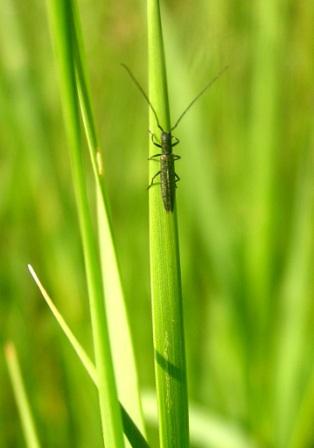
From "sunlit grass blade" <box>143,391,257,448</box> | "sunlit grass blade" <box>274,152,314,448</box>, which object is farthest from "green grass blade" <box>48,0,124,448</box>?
"sunlit grass blade" <box>274,152,314,448</box>

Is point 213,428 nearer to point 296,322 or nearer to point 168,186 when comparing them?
point 296,322

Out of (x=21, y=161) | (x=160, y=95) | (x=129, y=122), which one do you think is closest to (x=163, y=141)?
(x=160, y=95)

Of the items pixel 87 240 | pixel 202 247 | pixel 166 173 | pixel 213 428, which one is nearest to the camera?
pixel 87 240

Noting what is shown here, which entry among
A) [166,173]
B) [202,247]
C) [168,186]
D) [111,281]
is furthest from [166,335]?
[202,247]

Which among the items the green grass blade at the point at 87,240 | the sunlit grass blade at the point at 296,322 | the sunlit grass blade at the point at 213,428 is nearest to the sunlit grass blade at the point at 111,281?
the green grass blade at the point at 87,240

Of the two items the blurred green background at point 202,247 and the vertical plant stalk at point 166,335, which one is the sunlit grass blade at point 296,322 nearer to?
the blurred green background at point 202,247

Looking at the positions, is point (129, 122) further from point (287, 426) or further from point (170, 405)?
point (170, 405)

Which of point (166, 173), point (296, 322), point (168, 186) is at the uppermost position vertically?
point (296, 322)
